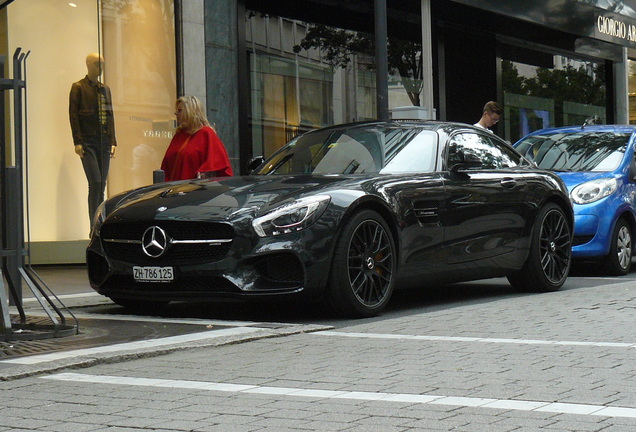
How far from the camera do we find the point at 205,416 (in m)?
4.86

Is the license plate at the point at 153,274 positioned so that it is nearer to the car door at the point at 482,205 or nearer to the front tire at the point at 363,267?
the front tire at the point at 363,267

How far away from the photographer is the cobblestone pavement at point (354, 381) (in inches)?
187

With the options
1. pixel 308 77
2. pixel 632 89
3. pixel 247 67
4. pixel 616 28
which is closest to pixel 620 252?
pixel 247 67

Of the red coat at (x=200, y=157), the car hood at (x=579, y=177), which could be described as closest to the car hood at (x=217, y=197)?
the red coat at (x=200, y=157)

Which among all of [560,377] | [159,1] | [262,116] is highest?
[159,1]

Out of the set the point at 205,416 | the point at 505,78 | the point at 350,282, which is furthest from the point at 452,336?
the point at 505,78

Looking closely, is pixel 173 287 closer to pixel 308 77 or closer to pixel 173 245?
pixel 173 245

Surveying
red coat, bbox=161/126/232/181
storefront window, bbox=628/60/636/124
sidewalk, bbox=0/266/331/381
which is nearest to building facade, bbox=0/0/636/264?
red coat, bbox=161/126/232/181

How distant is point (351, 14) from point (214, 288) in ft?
36.3

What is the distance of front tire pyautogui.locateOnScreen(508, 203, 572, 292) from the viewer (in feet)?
33.9

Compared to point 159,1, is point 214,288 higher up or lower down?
lower down

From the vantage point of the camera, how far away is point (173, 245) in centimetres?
807

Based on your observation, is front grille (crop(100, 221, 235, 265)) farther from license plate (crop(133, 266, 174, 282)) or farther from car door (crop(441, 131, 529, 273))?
car door (crop(441, 131, 529, 273))

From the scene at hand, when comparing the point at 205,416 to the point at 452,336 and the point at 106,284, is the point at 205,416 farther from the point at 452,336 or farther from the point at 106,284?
the point at 106,284
